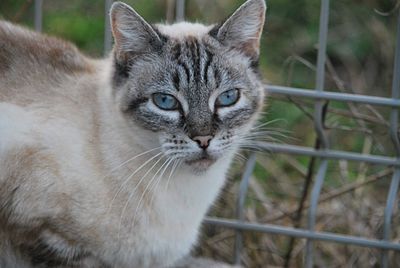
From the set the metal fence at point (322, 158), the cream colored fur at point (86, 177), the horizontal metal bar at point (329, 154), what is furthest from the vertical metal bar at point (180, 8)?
the horizontal metal bar at point (329, 154)

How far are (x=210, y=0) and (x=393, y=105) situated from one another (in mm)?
→ 2775

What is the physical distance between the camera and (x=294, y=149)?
4.38 m

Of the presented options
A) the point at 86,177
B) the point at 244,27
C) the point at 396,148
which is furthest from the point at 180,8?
the point at 396,148

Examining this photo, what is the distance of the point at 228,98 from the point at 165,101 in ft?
0.90

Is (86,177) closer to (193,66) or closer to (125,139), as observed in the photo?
(125,139)

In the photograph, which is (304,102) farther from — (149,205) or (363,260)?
(149,205)

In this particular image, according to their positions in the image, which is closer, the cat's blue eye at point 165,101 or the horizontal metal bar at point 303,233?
the cat's blue eye at point 165,101

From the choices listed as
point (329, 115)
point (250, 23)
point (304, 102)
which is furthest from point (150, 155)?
point (329, 115)

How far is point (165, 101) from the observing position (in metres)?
3.70

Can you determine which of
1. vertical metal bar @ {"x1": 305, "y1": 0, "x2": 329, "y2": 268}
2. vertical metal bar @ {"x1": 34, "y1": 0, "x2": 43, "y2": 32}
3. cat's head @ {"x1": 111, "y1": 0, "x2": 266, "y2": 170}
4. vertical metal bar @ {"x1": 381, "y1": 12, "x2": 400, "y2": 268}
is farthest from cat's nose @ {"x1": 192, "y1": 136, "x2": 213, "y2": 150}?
vertical metal bar @ {"x1": 34, "y1": 0, "x2": 43, "y2": 32}

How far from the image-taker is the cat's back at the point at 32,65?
12.8 ft

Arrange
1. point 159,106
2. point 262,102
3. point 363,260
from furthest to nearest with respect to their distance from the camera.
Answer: point 363,260 → point 262,102 → point 159,106

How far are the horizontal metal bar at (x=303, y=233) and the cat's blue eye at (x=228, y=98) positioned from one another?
0.93 m

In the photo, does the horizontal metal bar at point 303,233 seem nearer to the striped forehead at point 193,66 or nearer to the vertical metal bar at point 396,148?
the vertical metal bar at point 396,148
